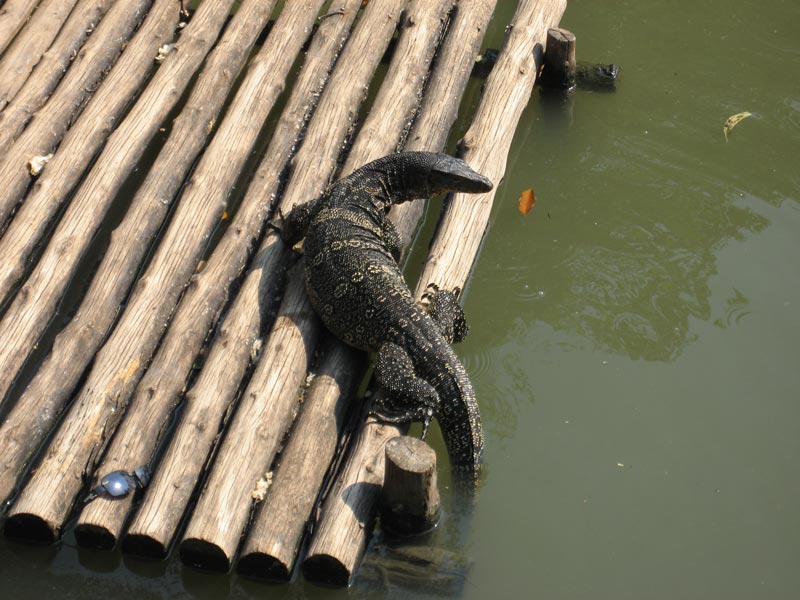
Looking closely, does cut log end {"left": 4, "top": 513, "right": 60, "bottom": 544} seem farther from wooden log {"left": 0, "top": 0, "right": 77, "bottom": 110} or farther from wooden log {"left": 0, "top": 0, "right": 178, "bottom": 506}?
wooden log {"left": 0, "top": 0, "right": 77, "bottom": 110}

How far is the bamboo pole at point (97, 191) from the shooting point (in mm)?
5918

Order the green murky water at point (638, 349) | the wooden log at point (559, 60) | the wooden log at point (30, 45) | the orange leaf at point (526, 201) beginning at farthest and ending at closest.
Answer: the wooden log at point (559, 60) < the orange leaf at point (526, 201) < the wooden log at point (30, 45) < the green murky water at point (638, 349)

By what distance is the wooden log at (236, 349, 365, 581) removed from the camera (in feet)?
16.3

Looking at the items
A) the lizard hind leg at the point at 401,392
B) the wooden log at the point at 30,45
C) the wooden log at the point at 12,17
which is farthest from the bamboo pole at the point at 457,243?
the wooden log at the point at 12,17

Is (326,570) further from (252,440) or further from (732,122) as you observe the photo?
(732,122)

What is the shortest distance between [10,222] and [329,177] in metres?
2.21

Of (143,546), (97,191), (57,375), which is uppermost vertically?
(97,191)

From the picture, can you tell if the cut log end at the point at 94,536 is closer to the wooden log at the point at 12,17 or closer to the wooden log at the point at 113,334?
the wooden log at the point at 113,334

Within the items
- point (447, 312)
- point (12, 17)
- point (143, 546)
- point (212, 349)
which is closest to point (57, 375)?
point (212, 349)

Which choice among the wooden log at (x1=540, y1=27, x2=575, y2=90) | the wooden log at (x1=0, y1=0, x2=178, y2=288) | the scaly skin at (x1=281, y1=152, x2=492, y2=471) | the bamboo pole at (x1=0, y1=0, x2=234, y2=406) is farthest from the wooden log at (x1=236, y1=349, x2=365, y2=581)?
the wooden log at (x1=540, y1=27, x2=575, y2=90)

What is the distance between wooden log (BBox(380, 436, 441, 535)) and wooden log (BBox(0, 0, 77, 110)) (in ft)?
14.2

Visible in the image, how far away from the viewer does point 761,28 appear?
9.49 metres

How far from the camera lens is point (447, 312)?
20.0ft

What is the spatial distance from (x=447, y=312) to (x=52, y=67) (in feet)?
12.5
